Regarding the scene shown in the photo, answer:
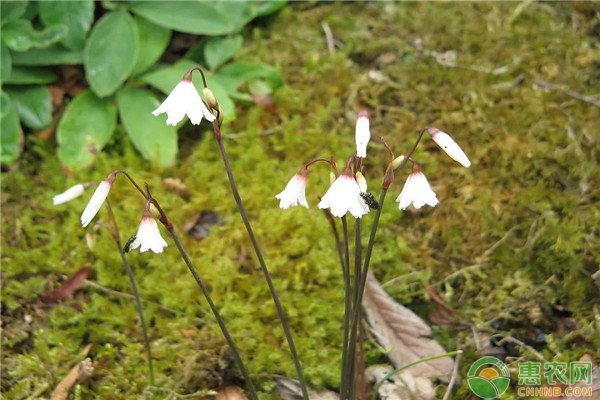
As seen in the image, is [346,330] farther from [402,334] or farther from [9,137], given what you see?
[9,137]

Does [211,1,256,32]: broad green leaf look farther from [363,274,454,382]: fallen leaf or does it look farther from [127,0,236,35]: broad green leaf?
[363,274,454,382]: fallen leaf

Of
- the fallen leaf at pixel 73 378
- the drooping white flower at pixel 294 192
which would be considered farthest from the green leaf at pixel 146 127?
the drooping white flower at pixel 294 192

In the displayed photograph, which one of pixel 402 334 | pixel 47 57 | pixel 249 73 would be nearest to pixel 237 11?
pixel 249 73

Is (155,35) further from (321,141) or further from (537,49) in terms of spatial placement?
(537,49)

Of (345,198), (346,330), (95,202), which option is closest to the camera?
(345,198)

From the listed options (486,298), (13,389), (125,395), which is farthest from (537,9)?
(13,389)

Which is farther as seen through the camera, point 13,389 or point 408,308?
point 408,308
